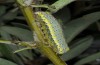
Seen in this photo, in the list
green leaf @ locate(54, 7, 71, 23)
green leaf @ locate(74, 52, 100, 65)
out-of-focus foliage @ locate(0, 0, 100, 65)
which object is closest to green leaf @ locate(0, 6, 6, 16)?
out-of-focus foliage @ locate(0, 0, 100, 65)

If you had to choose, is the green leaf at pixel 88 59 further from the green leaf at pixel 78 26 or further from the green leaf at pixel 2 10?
the green leaf at pixel 2 10

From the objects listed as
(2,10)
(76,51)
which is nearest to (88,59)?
(76,51)

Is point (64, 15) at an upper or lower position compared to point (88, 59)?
upper

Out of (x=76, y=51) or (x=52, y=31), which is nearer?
(x=52, y=31)

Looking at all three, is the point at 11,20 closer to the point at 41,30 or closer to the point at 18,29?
the point at 18,29

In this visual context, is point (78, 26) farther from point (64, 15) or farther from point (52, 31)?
point (52, 31)

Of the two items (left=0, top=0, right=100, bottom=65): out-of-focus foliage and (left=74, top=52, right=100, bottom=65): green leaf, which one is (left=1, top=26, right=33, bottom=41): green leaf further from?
(left=74, top=52, right=100, bottom=65): green leaf

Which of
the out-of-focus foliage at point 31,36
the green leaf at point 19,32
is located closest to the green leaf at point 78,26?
the out-of-focus foliage at point 31,36
